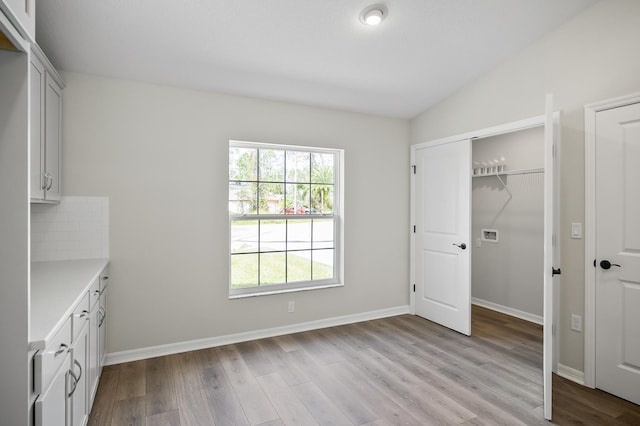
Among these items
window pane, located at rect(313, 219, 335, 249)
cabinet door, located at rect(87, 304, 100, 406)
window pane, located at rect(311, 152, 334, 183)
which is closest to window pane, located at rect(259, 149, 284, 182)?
window pane, located at rect(311, 152, 334, 183)

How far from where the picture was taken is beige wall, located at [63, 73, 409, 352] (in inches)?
118

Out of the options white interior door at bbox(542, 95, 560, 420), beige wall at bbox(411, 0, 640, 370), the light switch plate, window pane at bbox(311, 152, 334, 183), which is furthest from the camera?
window pane at bbox(311, 152, 334, 183)

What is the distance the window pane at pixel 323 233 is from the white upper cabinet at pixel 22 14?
2961 mm

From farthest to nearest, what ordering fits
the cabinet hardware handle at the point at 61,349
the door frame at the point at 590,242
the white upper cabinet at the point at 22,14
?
the door frame at the point at 590,242 → the cabinet hardware handle at the point at 61,349 → the white upper cabinet at the point at 22,14

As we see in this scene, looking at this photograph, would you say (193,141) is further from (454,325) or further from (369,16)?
(454,325)

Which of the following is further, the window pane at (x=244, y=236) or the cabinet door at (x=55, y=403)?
the window pane at (x=244, y=236)

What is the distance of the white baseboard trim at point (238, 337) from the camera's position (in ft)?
10.1

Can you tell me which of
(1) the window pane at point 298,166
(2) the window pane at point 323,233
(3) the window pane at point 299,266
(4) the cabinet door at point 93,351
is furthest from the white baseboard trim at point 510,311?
(4) the cabinet door at point 93,351

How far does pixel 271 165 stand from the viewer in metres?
3.75

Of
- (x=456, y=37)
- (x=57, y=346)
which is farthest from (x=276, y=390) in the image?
(x=456, y=37)

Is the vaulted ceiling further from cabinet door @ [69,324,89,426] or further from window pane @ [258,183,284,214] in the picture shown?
cabinet door @ [69,324,89,426]

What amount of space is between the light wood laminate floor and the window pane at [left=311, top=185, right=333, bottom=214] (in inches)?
55.2

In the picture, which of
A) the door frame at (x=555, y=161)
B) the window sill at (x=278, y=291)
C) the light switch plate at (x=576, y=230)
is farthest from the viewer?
the window sill at (x=278, y=291)

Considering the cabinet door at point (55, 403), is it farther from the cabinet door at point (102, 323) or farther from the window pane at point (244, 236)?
the window pane at point (244, 236)
